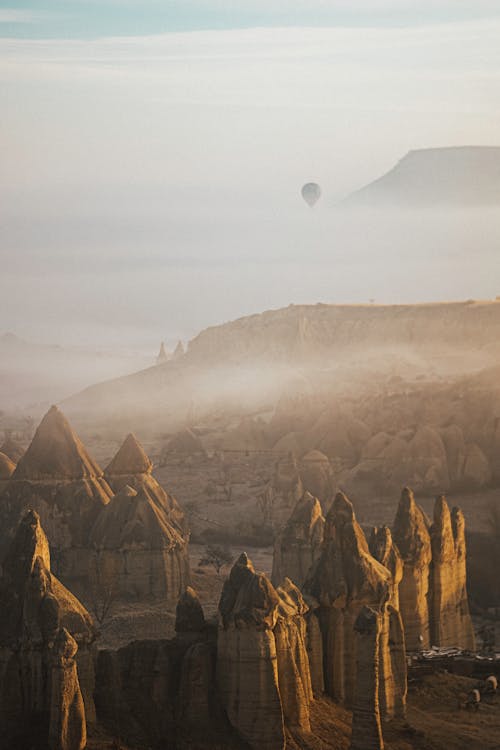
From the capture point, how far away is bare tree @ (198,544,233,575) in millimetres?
54844

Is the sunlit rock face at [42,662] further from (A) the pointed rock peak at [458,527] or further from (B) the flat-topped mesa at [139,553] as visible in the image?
(A) the pointed rock peak at [458,527]

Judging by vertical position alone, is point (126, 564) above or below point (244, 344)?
below

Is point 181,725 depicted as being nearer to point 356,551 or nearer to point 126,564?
point 356,551

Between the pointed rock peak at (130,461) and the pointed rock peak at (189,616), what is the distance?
63.4 ft

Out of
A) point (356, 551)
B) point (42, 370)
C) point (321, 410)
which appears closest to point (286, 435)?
point (321, 410)

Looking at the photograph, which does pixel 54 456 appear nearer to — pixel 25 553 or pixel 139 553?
pixel 139 553

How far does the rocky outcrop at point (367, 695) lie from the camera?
30562mm

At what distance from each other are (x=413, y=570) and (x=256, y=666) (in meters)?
12.3

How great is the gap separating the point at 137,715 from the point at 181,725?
0.81 metres

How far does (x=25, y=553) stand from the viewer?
3125cm

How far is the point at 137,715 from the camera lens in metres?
29.7

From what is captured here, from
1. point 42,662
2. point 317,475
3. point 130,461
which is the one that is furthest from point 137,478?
point 317,475

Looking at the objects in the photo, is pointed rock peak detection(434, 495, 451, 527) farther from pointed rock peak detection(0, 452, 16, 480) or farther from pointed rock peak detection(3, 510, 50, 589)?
pointed rock peak detection(3, 510, 50, 589)

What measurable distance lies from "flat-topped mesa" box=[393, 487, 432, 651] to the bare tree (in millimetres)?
10699
